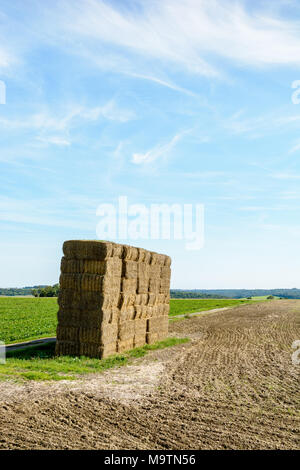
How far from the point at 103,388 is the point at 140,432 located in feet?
10.9

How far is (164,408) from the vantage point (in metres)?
10.0

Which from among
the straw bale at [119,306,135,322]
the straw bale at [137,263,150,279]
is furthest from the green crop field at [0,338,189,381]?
the straw bale at [137,263,150,279]

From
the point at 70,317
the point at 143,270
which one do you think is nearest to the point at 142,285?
the point at 143,270

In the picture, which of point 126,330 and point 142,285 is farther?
point 142,285

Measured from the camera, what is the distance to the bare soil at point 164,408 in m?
8.04

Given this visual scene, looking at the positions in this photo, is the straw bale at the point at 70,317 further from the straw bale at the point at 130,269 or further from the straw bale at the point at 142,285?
the straw bale at the point at 142,285

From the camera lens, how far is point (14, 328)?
25469mm

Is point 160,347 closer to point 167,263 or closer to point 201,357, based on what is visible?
point 201,357

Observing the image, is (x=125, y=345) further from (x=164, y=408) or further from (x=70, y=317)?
(x=164, y=408)

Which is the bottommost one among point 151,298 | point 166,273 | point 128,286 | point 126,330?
point 126,330

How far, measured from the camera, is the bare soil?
26.4ft

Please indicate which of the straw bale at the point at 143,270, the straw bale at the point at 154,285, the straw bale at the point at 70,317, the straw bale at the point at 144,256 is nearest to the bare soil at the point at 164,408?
the straw bale at the point at 70,317
